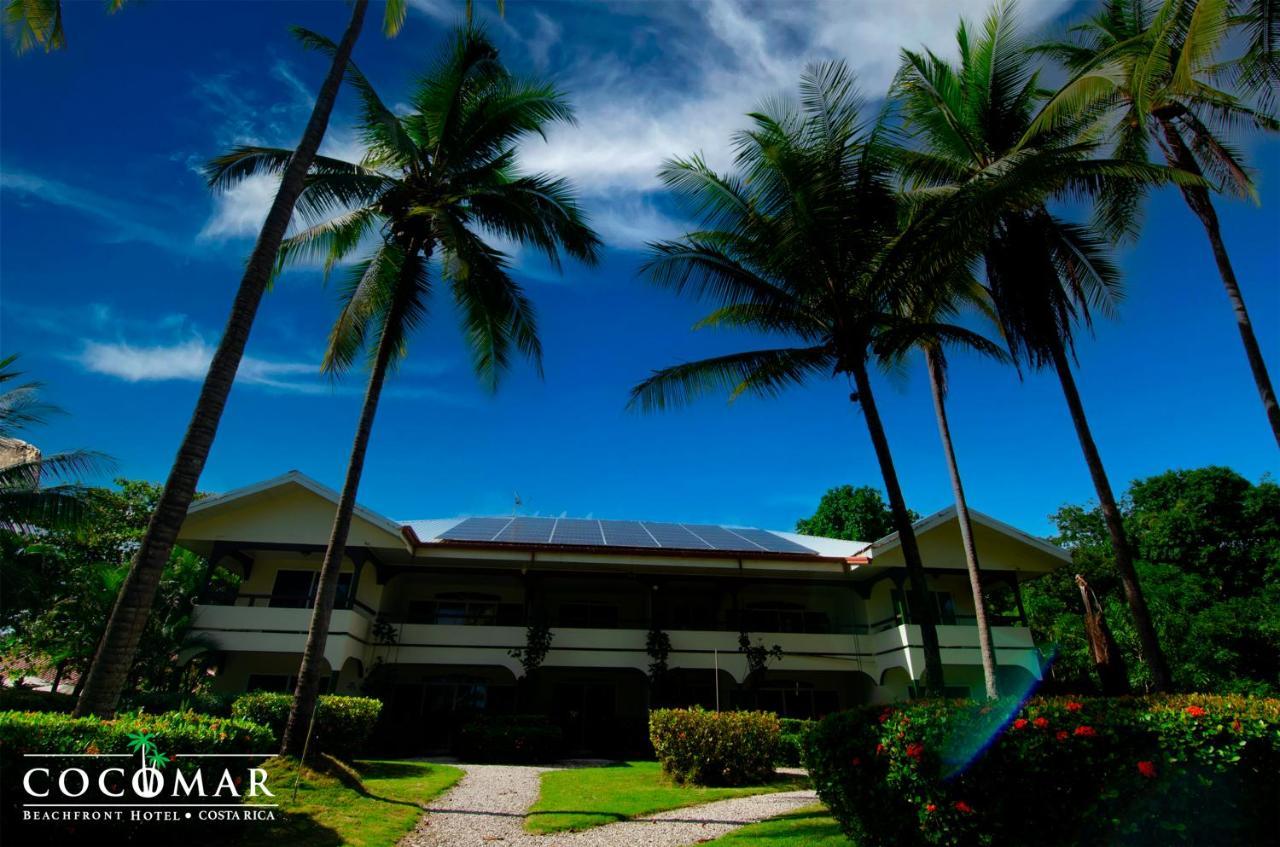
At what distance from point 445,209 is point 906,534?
10.0m

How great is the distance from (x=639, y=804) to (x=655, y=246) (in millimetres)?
9379

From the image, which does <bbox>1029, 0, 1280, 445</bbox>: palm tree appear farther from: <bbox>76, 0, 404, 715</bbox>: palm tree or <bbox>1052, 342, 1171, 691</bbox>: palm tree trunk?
<bbox>76, 0, 404, 715</bbox>: palm tree

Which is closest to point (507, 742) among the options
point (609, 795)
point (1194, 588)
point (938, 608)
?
point (609, 795)

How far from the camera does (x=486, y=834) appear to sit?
814cm

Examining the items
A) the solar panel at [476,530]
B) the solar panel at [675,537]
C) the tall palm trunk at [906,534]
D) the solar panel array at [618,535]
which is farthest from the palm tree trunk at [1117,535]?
the solar panel at [476,530]

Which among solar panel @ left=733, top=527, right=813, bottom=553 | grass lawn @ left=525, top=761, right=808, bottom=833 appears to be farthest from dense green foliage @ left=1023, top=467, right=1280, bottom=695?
grass lawn @ left=525, top=761, right=808, bottom=833

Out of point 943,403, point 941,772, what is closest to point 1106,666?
point 941,772

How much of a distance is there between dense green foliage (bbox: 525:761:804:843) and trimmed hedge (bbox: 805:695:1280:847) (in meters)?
3.77

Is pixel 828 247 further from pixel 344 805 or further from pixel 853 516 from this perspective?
pixel 853 516

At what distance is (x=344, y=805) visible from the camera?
905 cm

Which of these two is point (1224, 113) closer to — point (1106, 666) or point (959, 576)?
point (1106, 666)

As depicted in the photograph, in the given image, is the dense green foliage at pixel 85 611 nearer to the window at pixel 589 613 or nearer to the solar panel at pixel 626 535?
the window at pixel 589 613

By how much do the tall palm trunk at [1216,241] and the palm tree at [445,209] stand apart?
11.5 metres

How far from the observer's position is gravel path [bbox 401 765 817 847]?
784 cm
